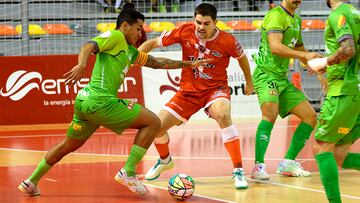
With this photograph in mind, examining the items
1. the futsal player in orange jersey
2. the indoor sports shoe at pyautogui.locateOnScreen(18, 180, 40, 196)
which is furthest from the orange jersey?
the indoor sports shoe at pyautogui.locateOnScreen(18, 180, 40, 196)

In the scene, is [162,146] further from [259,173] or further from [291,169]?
[291,169]

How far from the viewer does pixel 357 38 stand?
7.01 meters

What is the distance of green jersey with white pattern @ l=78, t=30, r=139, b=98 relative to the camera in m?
8.60

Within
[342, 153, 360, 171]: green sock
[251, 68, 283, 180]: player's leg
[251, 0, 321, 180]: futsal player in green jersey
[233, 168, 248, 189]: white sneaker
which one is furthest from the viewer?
[251, 0, 321, 180]: futsal player in green jersey

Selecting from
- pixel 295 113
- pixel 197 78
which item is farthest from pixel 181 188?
pixel 295 113

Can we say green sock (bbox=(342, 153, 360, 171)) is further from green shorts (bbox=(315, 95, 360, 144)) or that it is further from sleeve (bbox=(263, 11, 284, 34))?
sleeve (bbox=(263, 11, 284, 34))

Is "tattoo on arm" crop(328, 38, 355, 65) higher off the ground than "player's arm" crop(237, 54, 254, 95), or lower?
higher

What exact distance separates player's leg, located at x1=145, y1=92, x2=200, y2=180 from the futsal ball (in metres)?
1.39

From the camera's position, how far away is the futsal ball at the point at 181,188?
27.3 ft

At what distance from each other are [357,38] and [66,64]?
11588mm

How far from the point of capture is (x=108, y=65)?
8.70m

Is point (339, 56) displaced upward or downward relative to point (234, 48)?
upward

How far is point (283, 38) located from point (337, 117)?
3.38m

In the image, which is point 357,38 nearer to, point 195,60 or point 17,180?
point 195,60
